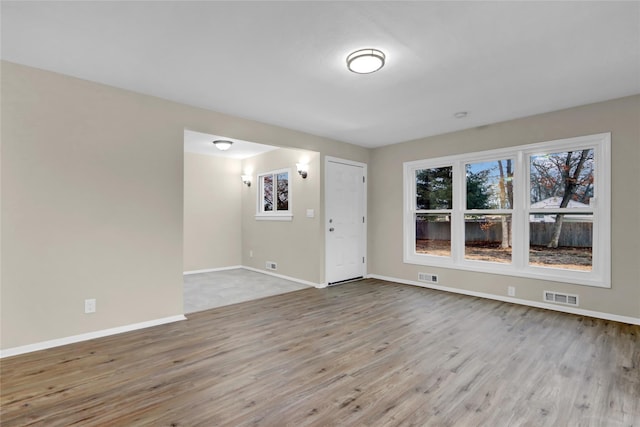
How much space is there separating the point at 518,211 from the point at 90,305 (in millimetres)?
5275

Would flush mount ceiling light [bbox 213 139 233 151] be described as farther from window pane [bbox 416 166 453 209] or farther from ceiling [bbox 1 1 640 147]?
window pane [bbox 416 166 453 209]

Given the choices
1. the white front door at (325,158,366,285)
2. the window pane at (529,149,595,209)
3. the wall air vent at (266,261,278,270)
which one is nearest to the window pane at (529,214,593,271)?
the window pane at (529,149,595,209)

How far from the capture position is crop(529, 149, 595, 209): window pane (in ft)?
12.3

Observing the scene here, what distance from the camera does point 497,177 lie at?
448 centimetres

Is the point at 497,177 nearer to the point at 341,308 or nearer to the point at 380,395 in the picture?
the point at 341,308

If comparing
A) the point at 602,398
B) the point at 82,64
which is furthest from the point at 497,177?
the point at 82,64

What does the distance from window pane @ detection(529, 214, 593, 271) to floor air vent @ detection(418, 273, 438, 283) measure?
4.54 feet

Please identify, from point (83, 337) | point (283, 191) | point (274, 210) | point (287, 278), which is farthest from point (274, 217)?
point (83, 337)

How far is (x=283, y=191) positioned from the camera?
6.05 metres

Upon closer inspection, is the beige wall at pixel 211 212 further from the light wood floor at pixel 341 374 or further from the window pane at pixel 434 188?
the window pane at pixel 434 188

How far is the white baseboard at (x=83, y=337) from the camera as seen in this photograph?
2.65 meters

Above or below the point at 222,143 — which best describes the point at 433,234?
below

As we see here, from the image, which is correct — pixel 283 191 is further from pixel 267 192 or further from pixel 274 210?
pixel 267 192

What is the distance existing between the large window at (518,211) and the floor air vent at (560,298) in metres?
0.19
